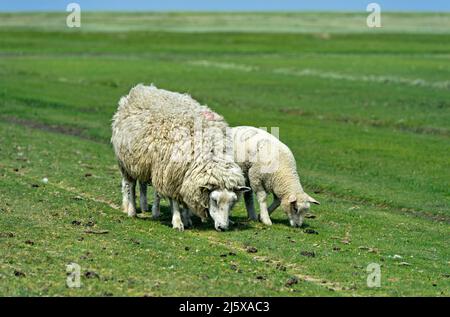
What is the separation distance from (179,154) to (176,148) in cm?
17

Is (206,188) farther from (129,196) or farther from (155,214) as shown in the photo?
(129,196)

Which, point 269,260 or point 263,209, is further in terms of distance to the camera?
point 263,209

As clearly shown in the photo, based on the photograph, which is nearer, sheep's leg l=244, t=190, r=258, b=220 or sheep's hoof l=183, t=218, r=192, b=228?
sheep's hoof l=183, t=218, r=192, b=228

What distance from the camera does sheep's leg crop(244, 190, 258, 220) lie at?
18969mm

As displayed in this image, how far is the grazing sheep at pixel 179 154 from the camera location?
17344mm

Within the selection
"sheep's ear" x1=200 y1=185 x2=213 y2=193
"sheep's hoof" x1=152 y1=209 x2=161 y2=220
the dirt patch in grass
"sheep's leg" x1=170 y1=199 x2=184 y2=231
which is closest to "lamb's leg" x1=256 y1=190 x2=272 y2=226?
"sheep's ear" x1=200 y1=185 x2=213 y2=193

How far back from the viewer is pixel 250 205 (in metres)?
19.2

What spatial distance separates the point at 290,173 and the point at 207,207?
6.98 ft

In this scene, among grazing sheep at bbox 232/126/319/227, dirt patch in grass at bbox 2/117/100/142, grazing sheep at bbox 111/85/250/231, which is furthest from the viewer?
dirt patch in grass at bbox 2/117/100/142

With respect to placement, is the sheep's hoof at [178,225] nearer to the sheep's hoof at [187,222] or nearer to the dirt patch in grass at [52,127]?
the sheep's hoof at [187,222]

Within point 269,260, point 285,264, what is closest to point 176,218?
point 269,260

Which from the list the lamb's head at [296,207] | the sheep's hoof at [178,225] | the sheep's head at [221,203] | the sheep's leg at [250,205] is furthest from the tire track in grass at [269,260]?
the lamb's head at [296,207]

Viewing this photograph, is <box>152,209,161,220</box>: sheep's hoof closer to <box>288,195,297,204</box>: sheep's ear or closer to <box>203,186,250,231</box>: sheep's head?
<box>203,186,250,231</box>: sheep's head
